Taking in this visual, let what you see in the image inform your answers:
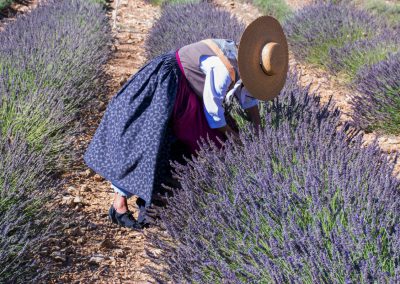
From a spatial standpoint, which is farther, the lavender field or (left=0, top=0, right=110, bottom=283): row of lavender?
(left=0, top=0, right=110, bottom=283): row of lavender

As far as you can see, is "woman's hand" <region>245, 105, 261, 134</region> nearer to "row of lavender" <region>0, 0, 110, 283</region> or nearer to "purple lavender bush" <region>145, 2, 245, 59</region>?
"row of lavender" <region>0, 0, 110, 283</region>

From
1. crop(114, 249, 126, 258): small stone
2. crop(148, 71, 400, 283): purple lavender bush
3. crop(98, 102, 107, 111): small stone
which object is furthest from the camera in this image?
crop(98, 102, 107, 111): small stone

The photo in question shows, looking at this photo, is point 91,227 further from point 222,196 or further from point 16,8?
point 16,8

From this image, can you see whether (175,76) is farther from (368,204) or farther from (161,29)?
(161,29)

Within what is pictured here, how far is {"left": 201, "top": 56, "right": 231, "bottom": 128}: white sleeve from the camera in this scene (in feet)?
9.00

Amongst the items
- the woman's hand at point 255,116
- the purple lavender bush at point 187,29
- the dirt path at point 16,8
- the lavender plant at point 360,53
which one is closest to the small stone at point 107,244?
the woman's hand at point 255,116

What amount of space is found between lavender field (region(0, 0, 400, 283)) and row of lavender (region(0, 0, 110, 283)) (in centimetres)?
1

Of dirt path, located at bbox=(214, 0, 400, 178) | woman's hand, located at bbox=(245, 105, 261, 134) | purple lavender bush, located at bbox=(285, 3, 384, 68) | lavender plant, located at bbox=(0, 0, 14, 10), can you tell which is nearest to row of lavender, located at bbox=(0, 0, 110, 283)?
woman's hand, located at bbox=(245, 105, 261, 134)

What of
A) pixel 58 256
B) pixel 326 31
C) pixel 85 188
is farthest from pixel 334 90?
pixel 58 256

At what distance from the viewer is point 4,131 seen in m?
3.24

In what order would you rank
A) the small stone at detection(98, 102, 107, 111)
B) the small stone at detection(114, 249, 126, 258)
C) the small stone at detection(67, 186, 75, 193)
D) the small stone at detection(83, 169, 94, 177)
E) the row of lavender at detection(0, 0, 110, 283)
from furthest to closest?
the small stone at detection(98, 102, 107, 111), the small stone at detection(83, 169, 94, 177), the small stone at detection(67, 186, 75, 193), the small stone at detection(114, 249, 126, 258), the row of lavender at detection(0, 0, 110, 283)

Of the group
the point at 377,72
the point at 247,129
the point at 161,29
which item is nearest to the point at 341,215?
the point at 247,129

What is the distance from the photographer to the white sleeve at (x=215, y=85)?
2.74 m

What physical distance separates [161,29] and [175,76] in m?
3.46
